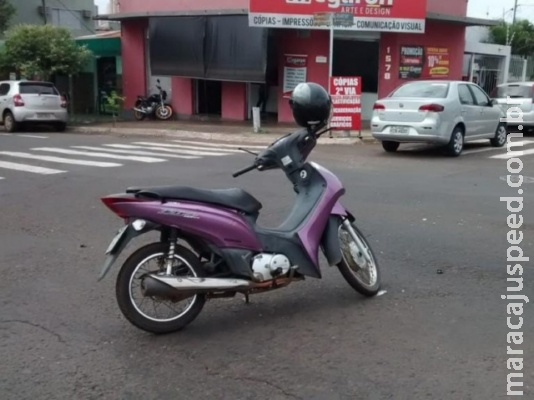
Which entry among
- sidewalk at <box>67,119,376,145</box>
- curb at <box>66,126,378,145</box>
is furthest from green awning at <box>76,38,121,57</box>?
curb at <box>66,126,378,145</box>

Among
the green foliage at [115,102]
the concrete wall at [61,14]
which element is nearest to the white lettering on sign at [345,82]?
the green foliage at [115,102]

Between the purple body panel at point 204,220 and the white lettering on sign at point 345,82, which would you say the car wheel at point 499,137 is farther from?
the purple body panel at point 204,220

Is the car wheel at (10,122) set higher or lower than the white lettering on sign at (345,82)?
lower

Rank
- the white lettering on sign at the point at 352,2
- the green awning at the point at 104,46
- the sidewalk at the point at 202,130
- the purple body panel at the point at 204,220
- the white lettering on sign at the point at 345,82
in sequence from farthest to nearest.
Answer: the green awning at the point at 104,46 < the white lettering on sign at the point at 352,2 < the sidewalk at the point at 202,130 < the white lettering on sign at the point at 345,82 < the purple body panel at the point at 204,220

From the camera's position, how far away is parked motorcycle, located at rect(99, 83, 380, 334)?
13.6ft

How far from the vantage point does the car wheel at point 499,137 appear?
52.3 feet

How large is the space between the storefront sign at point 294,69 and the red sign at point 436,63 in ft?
14.2

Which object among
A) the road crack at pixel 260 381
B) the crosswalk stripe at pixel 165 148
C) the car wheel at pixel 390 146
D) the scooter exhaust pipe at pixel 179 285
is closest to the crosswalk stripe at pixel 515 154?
the car wheel at pixel 390 146

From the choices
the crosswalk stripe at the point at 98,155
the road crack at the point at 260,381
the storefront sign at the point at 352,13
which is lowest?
the crosswalk stripe at the point at 98,155

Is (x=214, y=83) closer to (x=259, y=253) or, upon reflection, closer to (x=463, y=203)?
(x=463, y=203)

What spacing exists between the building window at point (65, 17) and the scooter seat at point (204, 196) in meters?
36.7

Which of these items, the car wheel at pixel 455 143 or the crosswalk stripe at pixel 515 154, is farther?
the crosswalk stripe at pixel 515 154

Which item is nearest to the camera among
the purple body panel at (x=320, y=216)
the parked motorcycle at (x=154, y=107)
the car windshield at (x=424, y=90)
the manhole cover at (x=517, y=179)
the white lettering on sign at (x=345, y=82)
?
the purple body panel at (x=320, y=216)

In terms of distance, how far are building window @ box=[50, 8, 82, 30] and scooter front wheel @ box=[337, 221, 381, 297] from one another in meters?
36.6
